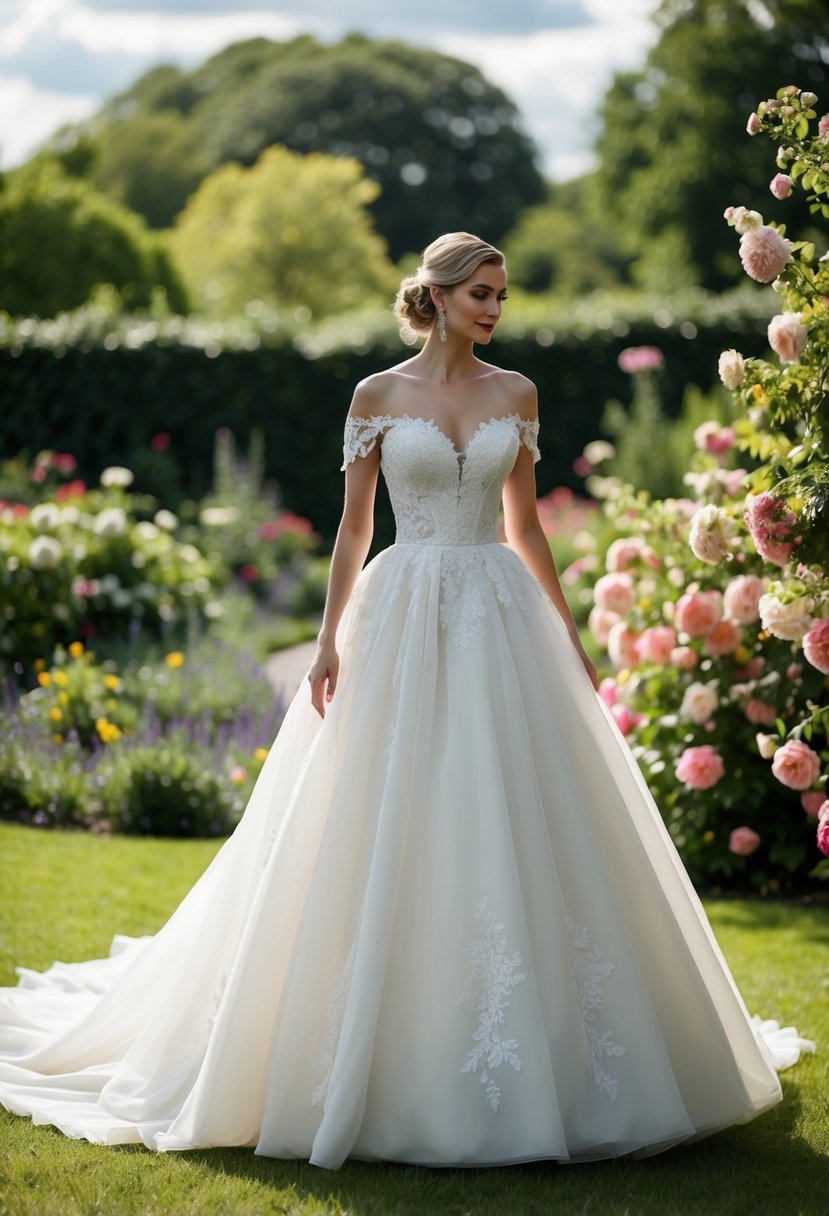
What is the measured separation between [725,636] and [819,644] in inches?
73.5

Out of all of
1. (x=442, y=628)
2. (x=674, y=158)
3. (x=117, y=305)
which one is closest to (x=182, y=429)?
(x=117, y=305)

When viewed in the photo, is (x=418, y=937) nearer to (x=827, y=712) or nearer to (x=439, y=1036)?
(x=439, y=1036)

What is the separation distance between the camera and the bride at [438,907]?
11.2 feet

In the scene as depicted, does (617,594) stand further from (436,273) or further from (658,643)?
(436,273)

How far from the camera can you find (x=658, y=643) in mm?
6238

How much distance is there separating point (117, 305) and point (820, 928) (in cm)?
1556

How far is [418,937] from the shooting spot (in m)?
3.51

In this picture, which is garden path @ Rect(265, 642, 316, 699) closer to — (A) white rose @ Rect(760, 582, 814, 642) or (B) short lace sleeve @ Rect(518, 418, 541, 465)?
(A) white rose @ Rect(760, 582, 814, 642)

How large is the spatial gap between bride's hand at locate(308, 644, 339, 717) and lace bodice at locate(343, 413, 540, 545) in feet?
1.43

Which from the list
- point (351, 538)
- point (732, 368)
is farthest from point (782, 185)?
point (351, 538)

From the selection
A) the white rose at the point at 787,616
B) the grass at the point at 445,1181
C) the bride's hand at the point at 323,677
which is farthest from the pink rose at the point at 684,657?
the bride's hand at the point at 323,677

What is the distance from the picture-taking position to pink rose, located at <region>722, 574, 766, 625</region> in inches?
223

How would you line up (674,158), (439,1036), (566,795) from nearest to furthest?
(439,1036), (566,795), (674,158)

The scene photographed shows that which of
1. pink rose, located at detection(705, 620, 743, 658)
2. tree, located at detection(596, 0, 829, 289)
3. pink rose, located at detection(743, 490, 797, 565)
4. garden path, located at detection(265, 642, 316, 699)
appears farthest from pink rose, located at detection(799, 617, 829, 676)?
tree, located at detection(596, 0, 829, 289)
